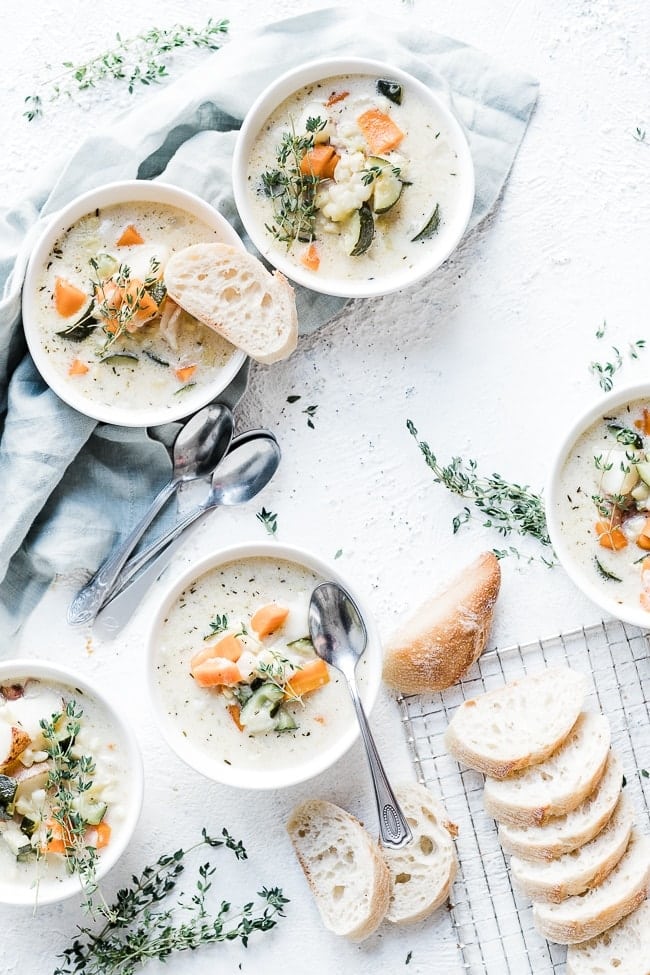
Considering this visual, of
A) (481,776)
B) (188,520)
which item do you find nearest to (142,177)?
(188,520)

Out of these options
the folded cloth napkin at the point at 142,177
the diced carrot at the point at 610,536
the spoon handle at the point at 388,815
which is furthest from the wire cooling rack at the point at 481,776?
the folded cloth napkin at the point at 142,177

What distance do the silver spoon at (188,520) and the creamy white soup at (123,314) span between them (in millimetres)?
264

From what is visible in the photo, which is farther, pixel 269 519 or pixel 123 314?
pixel 269 519

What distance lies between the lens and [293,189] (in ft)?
10.1

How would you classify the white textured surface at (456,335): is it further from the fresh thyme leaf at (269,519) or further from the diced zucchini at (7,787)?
the diced zucchini at (7,787)

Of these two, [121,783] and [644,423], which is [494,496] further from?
[121,783]

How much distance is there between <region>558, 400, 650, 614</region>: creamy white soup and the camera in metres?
3.01

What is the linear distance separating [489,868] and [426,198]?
202cm

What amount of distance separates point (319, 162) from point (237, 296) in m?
0.46

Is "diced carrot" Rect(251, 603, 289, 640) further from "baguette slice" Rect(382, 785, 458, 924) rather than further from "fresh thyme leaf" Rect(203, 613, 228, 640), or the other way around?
"baguette slice" Rect(382, 785, 458, 924)

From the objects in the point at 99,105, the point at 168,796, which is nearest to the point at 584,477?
the point at 168,796

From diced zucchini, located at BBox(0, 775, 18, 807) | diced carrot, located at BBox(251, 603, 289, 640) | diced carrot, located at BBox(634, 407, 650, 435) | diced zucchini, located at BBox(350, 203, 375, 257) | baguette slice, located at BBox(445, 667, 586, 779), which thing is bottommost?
diced zucchini, located at BBox(0, 775, 18, 807)

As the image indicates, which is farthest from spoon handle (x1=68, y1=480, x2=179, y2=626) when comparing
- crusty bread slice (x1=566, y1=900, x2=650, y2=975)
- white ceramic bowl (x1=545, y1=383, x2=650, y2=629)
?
crusty bread slice (x1=566, y1=900, x2=650, y2=975)

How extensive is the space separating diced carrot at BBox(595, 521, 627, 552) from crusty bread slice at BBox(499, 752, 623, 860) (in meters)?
0.64
